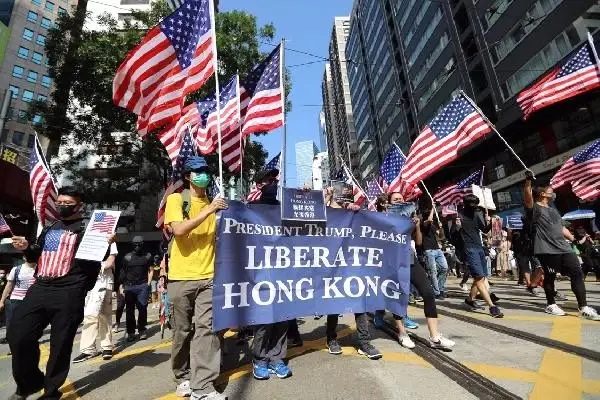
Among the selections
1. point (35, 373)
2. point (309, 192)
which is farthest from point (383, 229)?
point (35, 373)

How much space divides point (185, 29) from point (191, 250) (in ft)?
11.2

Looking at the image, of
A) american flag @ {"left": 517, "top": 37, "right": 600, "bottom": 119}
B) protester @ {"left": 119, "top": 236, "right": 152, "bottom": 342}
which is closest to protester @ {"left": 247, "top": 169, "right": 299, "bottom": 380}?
protester @ {"left": 119, "top": 236, "right": 152, "bottom": 342}

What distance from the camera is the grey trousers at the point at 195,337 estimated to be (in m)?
3.17

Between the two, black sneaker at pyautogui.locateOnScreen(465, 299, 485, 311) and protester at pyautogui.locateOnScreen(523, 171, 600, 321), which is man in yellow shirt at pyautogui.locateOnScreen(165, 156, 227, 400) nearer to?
protester at pyautogui.locateOnScreen(523, 171, 600, 321)

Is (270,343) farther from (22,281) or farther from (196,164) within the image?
(22,281)

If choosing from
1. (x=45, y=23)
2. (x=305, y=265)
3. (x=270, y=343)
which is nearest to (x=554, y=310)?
(x=305, y=265)

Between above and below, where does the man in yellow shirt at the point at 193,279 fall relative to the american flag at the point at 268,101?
below

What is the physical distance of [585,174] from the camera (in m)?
9.56

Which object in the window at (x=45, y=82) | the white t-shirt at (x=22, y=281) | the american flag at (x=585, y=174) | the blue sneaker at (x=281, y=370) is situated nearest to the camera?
the blue sneaker at (x=281, y=370)

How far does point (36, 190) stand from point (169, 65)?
103 inches

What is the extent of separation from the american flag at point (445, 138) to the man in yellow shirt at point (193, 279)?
4.89 metres

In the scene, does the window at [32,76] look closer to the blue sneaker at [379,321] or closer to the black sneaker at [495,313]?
the blue sneaker at [379,321]

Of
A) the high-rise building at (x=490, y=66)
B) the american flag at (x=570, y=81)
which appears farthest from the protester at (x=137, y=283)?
the high-rise building at (x=490, y=66)

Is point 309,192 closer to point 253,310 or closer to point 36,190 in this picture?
point 253,310
